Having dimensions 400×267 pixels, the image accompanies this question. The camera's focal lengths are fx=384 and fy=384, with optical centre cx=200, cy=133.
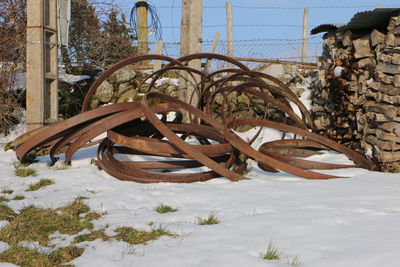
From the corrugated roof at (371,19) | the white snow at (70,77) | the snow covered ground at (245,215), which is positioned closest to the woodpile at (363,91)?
the corrugated roof at (371,19)

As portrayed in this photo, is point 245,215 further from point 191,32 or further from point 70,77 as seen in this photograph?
point 70,77

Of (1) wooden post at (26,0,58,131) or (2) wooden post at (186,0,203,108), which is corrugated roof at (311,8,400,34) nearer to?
(2) wooden post at (186,0,203,108)

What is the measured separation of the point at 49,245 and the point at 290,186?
2.53 meters

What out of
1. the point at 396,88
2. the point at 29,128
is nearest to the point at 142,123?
the point at 29,128

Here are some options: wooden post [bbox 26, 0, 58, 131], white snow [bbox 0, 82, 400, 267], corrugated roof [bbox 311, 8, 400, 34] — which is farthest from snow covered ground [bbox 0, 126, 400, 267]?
corrugated roof [bbox 311, 8, 400, 34]

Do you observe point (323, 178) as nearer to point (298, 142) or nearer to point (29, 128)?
point (298, 142)

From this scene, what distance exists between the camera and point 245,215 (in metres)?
3.09

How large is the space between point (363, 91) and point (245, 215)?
12.0 ft

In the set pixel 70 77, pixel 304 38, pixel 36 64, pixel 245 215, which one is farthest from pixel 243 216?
pixel 304 38

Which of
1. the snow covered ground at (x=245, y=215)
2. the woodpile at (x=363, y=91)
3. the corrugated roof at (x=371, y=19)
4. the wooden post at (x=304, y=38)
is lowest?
the snow covered ground at (x=245, y=215)

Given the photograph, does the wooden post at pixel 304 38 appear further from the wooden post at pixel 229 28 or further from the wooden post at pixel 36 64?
the wooden post at pixel 36 64

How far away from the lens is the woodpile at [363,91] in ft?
16.4

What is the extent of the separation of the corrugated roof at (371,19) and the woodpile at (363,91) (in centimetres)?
9

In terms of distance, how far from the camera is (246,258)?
223 centimetres
